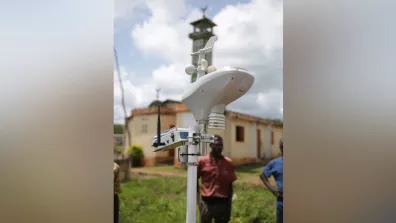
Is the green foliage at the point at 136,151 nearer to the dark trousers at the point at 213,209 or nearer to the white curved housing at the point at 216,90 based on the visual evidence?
the dark trousers at the point at 213,209

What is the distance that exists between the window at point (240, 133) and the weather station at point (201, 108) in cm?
135

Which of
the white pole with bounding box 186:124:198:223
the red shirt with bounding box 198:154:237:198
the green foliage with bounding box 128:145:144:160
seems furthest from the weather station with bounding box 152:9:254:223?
the green foliage with bounding box 128:145:144:160

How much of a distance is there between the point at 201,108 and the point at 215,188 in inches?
31.7

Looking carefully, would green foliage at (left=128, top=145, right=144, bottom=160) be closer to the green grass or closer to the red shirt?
the green grass

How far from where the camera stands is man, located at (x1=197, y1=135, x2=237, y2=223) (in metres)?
2.04

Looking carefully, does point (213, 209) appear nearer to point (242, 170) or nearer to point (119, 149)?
point (242, 170)

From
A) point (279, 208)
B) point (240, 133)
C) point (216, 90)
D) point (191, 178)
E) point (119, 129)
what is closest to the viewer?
point (216, 90)

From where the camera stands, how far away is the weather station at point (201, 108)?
131 centimetres

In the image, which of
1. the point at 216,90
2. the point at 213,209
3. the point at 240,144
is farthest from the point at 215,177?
the point at 216,90

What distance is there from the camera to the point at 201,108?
1.39 metres

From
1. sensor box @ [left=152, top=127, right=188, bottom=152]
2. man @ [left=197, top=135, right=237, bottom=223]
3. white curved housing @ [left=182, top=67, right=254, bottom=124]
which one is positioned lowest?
man @ [left=197, top=135, right=237, bottom=223]

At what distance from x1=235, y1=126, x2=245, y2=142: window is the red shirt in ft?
2.13
